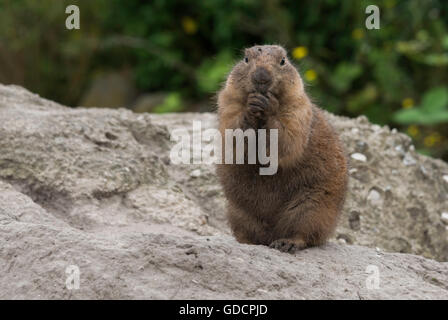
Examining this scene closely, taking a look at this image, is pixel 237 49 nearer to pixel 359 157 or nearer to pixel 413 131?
pixel 359 157

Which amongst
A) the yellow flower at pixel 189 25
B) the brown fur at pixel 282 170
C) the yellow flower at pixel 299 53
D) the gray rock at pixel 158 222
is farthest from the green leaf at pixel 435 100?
the brown fur at pixel 282 170

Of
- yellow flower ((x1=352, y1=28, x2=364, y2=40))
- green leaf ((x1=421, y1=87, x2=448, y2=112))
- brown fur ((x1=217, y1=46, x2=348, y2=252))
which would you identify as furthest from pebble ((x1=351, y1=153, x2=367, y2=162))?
yellow flower ((x1=352, y1=28, x2=364, y2=40))

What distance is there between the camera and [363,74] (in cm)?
1066

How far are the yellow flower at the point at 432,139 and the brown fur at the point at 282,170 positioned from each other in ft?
16.7

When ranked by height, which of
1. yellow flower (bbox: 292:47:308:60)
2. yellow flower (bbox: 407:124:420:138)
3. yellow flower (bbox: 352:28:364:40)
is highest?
yellow flower (bbox: 352:28:364:40)

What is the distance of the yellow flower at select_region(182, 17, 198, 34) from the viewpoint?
1191 centimetres

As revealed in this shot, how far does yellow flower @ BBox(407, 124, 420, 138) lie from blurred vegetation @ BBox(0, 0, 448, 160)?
0.02 meters

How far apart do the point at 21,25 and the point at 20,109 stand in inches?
262

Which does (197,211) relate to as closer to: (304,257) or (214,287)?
(304,257)

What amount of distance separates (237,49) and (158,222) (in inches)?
129

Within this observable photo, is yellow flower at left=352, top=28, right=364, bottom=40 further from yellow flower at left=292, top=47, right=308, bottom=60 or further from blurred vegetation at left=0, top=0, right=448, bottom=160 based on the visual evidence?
yellow flower at left=292, top=47, right=308, bottom=60

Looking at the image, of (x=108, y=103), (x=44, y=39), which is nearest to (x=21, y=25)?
(x=44, y=39)

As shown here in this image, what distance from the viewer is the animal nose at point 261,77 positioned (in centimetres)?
473

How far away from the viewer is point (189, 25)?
39.0 feet
